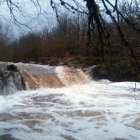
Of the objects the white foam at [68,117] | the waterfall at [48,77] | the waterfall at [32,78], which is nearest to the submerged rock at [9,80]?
the waterfall at [32,78]

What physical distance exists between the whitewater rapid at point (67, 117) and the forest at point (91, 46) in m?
1.17

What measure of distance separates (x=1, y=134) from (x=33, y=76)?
18.0 ft

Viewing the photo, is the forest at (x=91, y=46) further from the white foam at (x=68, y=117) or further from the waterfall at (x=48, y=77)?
the waterfall at (x=48, y=77)

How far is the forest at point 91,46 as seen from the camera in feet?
7.01

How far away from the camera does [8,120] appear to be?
5016 mm

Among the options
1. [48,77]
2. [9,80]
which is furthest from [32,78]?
[9,80]

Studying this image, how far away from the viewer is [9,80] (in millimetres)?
8391

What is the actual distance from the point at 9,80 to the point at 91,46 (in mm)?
6096

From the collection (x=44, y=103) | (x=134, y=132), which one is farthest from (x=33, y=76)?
(x=134, y=132)

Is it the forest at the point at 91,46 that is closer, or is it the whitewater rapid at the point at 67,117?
the forest at the point at 91,46

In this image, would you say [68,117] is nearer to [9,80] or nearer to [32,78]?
[9,80]

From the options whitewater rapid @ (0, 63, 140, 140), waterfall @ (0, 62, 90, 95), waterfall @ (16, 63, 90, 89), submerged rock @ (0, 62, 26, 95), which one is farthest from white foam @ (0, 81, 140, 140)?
waterfall @ (16, 63, 90, 89)

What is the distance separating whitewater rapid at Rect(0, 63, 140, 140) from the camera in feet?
13.6

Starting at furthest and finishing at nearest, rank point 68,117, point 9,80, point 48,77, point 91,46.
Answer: point 48,77 < point 9,80 < point 68,117 < point 91,46
